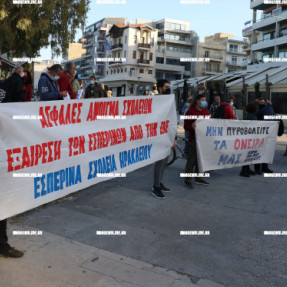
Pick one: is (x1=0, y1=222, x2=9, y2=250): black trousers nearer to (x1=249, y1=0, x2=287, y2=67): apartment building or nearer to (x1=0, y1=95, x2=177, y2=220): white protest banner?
(x1=0, y1=95, x2=177, y2=220): white protest banner

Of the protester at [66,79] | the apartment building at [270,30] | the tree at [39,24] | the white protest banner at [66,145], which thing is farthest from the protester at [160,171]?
the apartment building at [270,30]

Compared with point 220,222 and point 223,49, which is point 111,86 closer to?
point 223,49

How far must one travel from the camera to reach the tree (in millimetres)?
13656

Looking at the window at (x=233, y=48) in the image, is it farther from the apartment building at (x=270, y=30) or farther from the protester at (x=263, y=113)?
the protester at (x=263, y=113)

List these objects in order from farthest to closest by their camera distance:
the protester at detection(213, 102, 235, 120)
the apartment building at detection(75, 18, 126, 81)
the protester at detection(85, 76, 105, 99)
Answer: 1. the apartment building at detection(75, 18, 126, 81)
2. the protester at detection(85, 76, 105, 99)
3. the protester at detection(213, 102, 235, 120)

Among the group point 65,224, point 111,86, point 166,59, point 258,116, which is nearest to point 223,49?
point 166,59

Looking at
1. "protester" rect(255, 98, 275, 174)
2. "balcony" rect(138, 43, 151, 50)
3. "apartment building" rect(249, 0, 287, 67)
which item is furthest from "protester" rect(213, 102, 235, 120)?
"balcony" rect(138, 43, 151, 50)

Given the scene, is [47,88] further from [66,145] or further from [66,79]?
[66,145]

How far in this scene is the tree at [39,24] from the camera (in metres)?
13.7

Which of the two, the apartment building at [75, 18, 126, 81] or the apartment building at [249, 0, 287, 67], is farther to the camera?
the apartment building at [75, 18, 126, 81]

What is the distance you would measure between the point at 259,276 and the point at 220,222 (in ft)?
→ 4.60

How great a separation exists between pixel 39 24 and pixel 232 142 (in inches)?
421

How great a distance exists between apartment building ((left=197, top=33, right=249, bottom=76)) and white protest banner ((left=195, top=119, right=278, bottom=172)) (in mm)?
68667

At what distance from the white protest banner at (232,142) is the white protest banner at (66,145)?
145 cm
